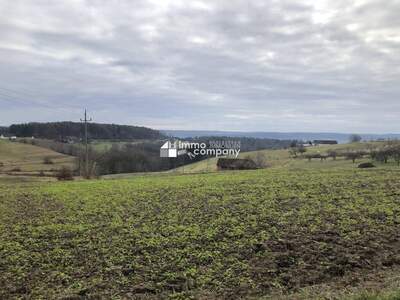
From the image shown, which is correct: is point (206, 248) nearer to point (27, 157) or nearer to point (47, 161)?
point (47, 161)

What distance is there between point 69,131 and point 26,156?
27.1ft

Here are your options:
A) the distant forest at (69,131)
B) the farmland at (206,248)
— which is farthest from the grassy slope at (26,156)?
the farmland at (206,248)

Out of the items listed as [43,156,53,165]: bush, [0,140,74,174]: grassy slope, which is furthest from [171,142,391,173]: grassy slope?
[43,156,53,165]: bush

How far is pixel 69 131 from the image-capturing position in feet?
231

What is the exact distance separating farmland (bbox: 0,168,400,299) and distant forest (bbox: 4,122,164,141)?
62034 mm

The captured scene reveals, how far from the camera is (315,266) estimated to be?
→ 694 centimetres

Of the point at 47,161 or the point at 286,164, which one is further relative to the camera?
the point at 47,161

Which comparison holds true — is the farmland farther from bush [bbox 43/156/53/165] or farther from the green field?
bush [bbox 43/156/53/165]

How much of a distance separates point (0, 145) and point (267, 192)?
6395cm

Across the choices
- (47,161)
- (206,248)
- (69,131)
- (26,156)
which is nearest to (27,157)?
(26,156)

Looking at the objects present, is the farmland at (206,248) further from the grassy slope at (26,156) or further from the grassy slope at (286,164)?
the grassy slope at (26,156)

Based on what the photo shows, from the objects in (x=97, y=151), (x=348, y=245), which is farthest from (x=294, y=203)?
(x=97, y=151)

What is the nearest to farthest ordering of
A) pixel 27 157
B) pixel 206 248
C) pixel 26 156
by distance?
pixel 206 248 < pixel 27 157 < pixel 26 156

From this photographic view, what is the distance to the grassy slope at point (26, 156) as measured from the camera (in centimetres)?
5784
